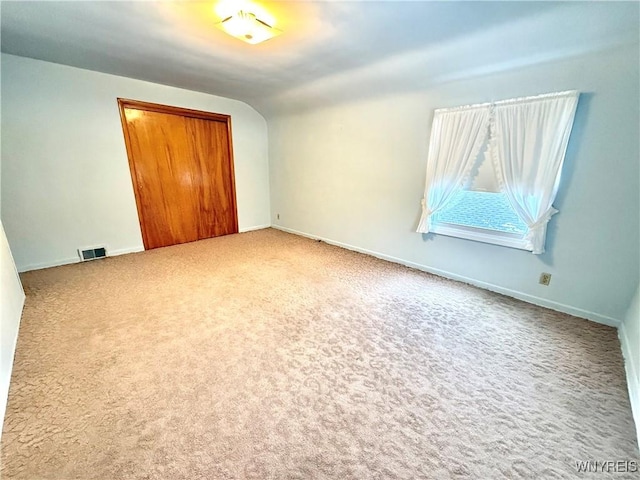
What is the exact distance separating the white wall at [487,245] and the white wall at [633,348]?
0.18 metres

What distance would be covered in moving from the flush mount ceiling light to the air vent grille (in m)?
3.10

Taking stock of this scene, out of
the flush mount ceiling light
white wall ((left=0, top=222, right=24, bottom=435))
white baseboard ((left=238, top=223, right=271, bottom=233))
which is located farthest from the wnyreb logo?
white baseboard ((left=238, top=223, right=271, bottom=233))

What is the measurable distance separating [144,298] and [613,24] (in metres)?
4.15

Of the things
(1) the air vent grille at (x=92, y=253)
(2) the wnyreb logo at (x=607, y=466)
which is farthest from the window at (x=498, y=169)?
(1) the air vent grille at (x=92, y=253)

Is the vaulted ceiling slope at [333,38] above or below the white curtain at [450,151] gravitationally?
above

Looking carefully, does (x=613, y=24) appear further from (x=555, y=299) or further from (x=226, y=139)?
(x=226, y=139)

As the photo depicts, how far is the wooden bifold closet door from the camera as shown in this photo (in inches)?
141

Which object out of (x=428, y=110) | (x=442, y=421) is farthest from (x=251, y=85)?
(x=442, y=421)

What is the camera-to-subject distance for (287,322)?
2178mm

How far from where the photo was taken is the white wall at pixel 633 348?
4.76 feet

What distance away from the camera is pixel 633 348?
1745 millimetres

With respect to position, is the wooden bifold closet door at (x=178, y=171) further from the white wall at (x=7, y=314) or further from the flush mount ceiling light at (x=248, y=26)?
the flush mount ceiling light at (x=248, y=26)

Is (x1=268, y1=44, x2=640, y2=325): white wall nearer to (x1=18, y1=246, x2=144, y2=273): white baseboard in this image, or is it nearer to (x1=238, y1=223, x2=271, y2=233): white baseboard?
(x1=238, y1=223, x2=271, y2=233): white baseboard

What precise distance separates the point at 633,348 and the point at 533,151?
1.58m
